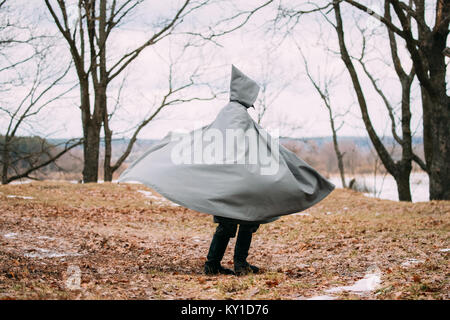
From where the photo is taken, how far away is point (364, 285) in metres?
4.60

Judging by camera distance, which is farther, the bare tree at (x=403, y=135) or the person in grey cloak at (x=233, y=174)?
the bare tree at (x=403, y=135)

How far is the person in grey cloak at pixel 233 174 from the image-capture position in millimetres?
4848

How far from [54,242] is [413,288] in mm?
5674

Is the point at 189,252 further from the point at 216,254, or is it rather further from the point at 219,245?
the point at 219,245

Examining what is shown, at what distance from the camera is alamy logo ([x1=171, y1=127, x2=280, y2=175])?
4.94 metres

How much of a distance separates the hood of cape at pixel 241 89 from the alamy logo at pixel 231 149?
15.5 inches

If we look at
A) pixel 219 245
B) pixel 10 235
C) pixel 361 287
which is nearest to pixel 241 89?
pixel 219 245

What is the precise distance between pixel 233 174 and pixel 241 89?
1075 mm

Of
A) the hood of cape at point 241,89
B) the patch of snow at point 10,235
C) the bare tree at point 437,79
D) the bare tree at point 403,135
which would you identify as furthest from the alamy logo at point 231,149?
the bare tree at point 403,135

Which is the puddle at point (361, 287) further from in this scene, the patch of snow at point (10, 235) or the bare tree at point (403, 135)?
the bare tree at point (403, 135)
